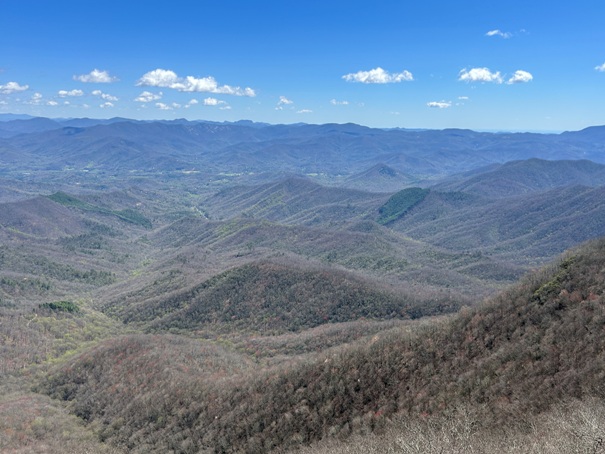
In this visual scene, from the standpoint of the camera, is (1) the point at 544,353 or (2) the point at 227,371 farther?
(2) the point at 227,371

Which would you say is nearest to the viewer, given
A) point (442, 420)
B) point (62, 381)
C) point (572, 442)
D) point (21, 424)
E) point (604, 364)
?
point (572, 442)

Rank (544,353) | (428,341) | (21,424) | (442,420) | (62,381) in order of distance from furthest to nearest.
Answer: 1. (62,381)
2. (21,424)
3. (428,341)
4. (544,353)
5. (442,420)

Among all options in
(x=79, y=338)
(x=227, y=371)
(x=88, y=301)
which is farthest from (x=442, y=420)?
(x=88, y=301)

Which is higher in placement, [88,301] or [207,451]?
[207,451]

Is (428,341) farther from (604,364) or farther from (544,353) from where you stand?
(604,364)

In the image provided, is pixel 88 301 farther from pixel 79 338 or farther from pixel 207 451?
pixel 207 451

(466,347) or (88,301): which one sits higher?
(466,347)

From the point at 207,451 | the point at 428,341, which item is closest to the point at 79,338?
the point at 207,451

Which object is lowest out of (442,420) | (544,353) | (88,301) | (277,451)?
(88,301)

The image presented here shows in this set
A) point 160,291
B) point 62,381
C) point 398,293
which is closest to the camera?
point 62,381
